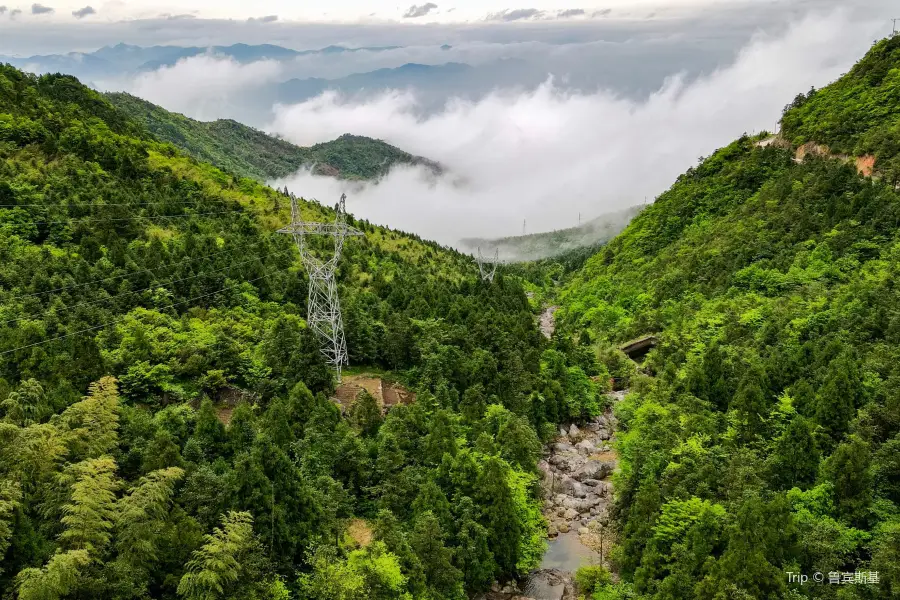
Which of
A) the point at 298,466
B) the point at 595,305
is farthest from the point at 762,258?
the point at 298,466

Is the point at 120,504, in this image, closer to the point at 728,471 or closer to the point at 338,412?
the point at 338,412

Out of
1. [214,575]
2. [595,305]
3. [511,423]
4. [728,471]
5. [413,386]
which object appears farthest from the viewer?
[595,305]

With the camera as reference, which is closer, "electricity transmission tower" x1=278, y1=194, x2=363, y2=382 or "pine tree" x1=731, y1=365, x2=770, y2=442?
"pine tree" x1=731, y1=365, x2=770, y2=442

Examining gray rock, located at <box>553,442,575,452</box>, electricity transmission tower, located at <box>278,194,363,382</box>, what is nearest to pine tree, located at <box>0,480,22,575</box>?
electricity transmission tower, located at <box>278,194,363,382</box>

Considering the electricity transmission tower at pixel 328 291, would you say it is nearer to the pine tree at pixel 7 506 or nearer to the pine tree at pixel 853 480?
the pine tree at pixel 7 506

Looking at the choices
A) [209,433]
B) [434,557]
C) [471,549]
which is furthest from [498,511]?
[209,433]

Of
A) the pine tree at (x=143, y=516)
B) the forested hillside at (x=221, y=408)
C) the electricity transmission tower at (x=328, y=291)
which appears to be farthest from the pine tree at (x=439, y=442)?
the pine tree at (x=143, y=516)

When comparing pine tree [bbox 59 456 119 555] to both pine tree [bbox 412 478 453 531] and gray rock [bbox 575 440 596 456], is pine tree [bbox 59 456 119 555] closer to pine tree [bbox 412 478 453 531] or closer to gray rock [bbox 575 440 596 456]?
pine tree [bbox 412 478 453 531]
